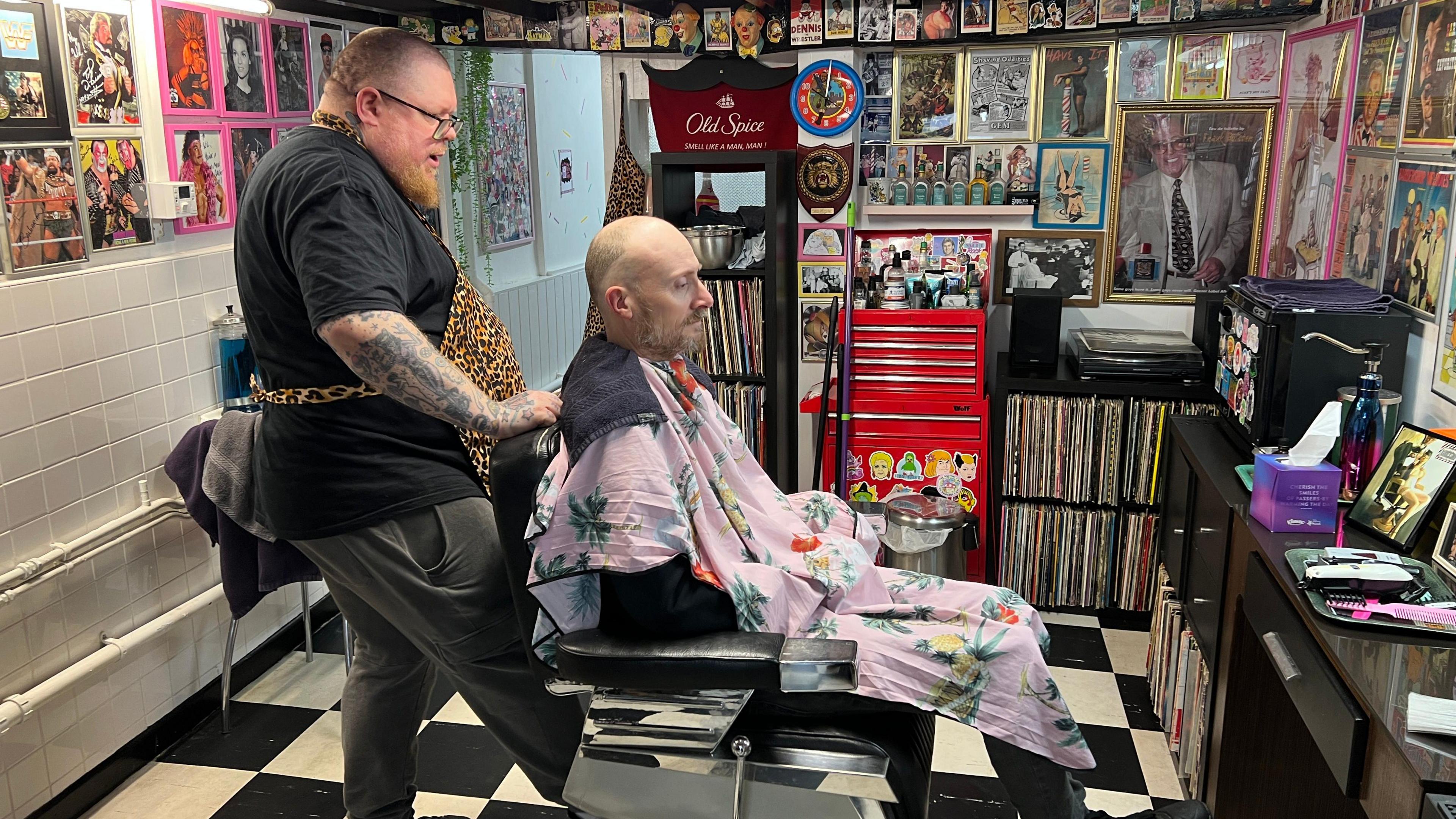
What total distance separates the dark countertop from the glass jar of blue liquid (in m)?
2.71

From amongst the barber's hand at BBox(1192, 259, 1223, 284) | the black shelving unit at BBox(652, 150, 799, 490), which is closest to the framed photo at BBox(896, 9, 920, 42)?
the black shelving unit at BBox(652, 150, 799, 490)

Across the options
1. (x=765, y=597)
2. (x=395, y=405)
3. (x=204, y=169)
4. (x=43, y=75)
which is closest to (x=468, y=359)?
(x=395, y=405)

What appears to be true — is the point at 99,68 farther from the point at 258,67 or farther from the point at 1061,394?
the point at 1061,394

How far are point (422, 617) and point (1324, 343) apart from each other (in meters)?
2.06

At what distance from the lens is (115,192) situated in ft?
9.14

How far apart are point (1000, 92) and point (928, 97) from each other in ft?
0.80

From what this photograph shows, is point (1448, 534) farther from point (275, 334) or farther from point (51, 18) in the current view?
point (51, 18)

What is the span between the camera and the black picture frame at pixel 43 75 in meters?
2.44

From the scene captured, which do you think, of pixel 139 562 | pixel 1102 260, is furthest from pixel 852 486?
pixel 139 562

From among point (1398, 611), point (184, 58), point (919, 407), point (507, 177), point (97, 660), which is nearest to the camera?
point (1398, 611)

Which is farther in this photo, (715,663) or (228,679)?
(228,679)

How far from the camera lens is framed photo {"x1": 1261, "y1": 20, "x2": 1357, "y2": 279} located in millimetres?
2920

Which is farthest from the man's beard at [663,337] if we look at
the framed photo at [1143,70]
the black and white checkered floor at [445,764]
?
the framed photo at [1143,70]

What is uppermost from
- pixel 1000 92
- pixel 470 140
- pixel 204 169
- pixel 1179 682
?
pixel 1000 92
